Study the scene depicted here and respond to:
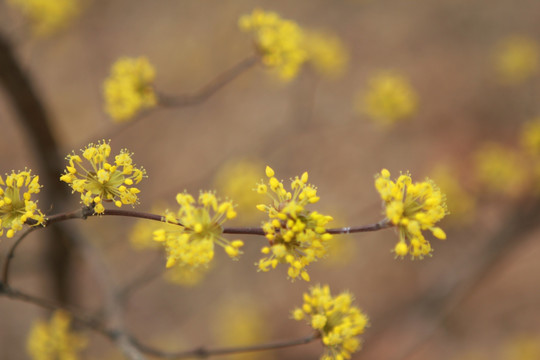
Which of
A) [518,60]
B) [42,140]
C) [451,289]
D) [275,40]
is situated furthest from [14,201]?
[518,60]

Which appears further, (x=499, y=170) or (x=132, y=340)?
(x=499, y=170)

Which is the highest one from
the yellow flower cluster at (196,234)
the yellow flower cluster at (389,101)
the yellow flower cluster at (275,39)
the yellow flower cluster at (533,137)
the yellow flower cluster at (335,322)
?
the yellow flower cluster at (389,101)

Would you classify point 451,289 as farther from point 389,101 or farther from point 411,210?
point 411,210

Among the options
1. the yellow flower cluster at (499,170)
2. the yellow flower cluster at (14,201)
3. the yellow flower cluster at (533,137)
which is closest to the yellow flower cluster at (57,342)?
the yellow flower cluster at (14,201)

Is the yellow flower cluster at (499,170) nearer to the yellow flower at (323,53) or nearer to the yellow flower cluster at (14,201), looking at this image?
the yellow flower at (323,53)

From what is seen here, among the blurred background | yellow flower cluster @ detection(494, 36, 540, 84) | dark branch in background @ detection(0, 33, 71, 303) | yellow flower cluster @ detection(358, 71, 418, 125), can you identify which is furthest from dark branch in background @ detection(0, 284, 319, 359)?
yellow flower cluster @ detection(494, 36, 540, 84)

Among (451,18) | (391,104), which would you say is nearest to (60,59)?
(391,104)

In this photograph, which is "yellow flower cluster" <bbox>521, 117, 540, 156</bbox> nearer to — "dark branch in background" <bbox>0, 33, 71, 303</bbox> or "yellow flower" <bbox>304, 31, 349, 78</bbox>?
"yellow flower" <bbox>304, 31, 349, 78</bbox>
